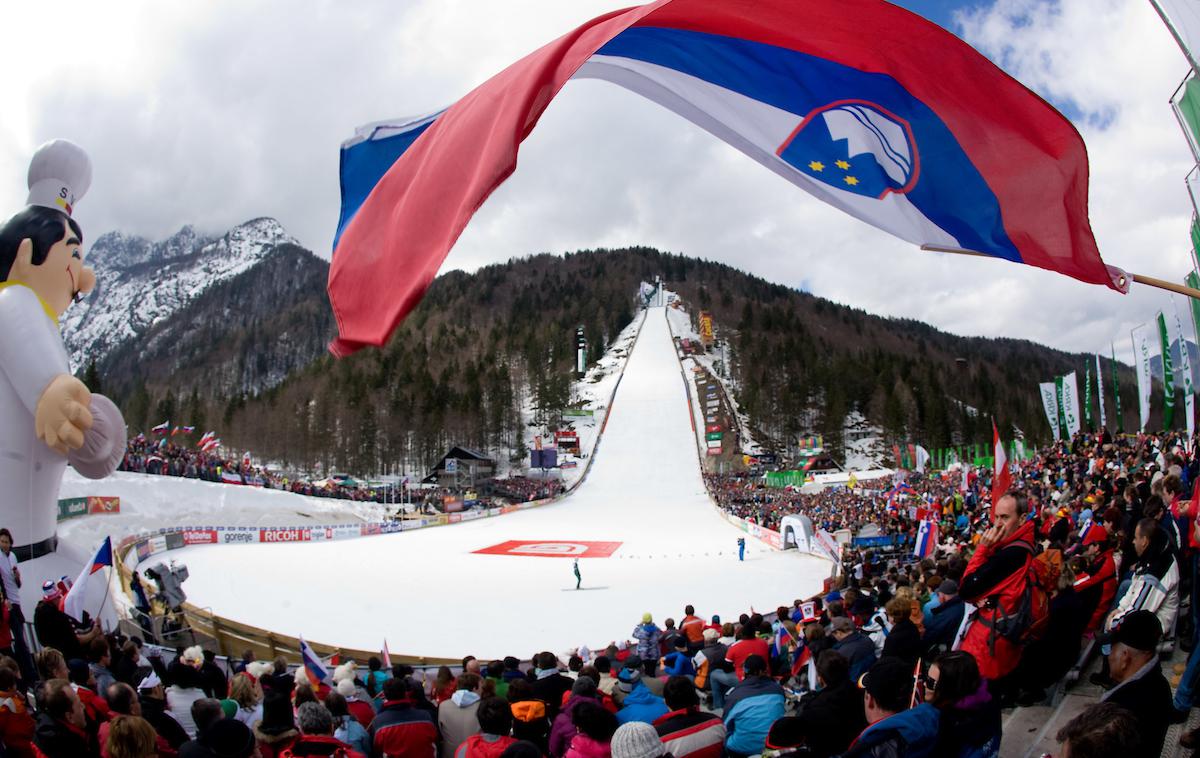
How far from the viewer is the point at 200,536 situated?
27.2 meters

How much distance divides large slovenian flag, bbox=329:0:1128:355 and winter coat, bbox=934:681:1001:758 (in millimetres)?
2658

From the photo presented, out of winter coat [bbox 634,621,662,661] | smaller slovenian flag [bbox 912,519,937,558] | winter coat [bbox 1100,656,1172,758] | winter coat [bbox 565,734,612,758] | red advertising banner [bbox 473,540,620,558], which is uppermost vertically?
winter coat [bbox 1100,656,1172,758]

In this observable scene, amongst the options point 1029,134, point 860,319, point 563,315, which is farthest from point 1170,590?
point 860,319

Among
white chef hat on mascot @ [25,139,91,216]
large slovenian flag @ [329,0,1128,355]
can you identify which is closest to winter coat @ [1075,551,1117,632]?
large slovenian flag @ [329,0,1128,355]

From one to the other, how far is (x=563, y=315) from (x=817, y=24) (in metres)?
135

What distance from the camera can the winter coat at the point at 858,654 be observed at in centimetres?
427

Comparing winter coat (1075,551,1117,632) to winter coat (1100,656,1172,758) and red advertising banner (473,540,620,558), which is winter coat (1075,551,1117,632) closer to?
winter coat (1100,656,1172,758)

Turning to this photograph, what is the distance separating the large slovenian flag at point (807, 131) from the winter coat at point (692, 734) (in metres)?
2.23

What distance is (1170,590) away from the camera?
448 centimetres

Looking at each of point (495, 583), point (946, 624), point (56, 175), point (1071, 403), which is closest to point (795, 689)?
point (946, 624)

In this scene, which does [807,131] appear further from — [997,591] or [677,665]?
[677,665]

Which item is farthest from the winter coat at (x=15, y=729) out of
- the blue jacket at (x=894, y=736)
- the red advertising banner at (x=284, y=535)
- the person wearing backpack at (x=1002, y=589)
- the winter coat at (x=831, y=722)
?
the red advertising banner at (x=284, y=535)

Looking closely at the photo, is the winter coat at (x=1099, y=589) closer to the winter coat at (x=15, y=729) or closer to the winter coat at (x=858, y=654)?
the winter coat at (x=858, y=654)

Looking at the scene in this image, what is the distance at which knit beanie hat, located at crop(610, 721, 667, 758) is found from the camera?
2672 millimetres
